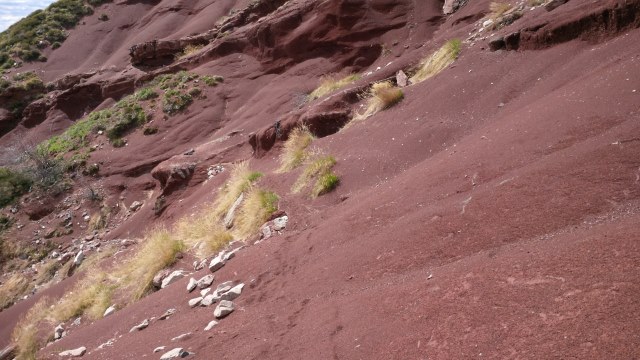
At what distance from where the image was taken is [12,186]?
2305 cm

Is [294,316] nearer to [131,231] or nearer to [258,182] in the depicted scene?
[258,182]

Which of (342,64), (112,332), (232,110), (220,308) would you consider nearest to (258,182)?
(112,332)

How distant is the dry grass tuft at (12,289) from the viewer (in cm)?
1598

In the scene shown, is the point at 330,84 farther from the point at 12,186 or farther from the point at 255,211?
the point at 12,186

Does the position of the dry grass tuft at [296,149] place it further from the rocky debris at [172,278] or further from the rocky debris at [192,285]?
the rocky debris at [192,285]

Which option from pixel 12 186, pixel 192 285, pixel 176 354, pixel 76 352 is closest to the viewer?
pixel 176 354

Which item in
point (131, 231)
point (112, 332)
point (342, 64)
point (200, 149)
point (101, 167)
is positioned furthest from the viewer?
point (101, 167)

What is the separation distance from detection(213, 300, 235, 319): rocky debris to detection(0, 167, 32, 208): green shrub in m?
21.8

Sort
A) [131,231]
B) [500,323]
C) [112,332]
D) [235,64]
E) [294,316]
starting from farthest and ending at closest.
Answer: [235,64] < [131,231] < [112,332] < [294,316] < [500,323]

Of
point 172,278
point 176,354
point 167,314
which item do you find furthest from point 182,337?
point 172,278

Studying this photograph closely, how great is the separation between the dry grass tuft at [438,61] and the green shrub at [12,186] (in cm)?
2024

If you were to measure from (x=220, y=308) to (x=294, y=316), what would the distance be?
1.28 meters

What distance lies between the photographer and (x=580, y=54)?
7184 millimetres

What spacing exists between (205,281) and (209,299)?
28.0 inches
